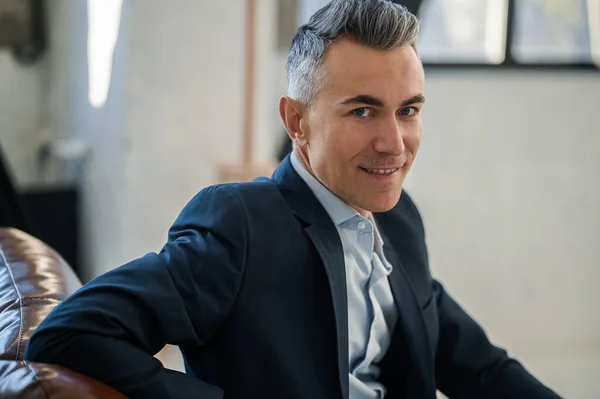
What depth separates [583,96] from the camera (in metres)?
4.09

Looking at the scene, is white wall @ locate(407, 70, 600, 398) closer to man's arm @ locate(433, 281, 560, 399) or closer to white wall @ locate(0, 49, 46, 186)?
white wall @ locate(0, 49, 46, 186)

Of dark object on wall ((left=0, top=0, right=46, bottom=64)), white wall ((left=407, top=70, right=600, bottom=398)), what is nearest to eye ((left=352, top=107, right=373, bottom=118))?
white wall ((left=407, top=70, right=600, bottom=398))

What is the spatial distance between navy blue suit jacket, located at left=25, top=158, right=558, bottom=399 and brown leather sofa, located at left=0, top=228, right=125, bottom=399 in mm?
48

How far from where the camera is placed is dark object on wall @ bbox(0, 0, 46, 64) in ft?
12.8

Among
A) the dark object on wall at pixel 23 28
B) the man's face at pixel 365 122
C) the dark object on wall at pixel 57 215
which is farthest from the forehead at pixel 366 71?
the dark object on wall at pixel 23 28

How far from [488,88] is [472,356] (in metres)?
2.41

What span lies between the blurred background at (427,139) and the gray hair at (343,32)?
186cm

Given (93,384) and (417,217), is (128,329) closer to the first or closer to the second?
(93,384)

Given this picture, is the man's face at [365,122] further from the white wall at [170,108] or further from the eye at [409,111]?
the white wall at [170,108]

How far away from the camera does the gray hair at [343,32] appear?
1448 mm

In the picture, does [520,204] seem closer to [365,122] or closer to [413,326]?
[413,326]

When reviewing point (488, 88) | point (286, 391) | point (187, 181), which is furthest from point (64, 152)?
point (286, 391)

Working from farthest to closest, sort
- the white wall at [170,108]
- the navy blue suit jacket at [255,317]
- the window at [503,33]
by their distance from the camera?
1. the window at [503,33]
2. the white wall at [170,108]
3. the navy blue suit jacket at [255,317]

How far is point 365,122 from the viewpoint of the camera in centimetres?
147
